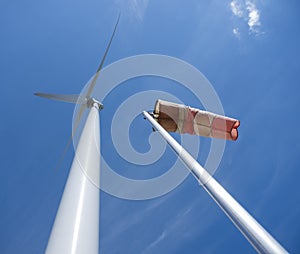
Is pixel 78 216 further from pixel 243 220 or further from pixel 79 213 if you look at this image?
pixel 243 220

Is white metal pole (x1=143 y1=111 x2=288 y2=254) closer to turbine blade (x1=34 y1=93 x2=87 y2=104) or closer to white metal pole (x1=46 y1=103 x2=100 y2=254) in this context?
white metal pole (x1=46 y1=103 x2=100 y2=254)

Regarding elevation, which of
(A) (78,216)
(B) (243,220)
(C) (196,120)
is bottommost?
(B) (243,220)

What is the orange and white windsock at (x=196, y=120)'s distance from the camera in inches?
383

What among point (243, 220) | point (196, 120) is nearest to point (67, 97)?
point (196, 120)

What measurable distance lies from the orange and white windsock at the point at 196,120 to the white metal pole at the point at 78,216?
A: 495 centimetres

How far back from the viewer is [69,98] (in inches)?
534

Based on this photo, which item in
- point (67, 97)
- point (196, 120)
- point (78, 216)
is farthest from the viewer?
point (67, 97)

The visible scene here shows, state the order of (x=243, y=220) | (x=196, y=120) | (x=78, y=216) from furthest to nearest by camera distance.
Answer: (x=196, y=120) < (x=78, y=216) < (x=243, y=220)

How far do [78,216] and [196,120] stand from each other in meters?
7.00

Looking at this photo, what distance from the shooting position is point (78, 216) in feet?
11.7

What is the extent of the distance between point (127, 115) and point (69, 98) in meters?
3.46

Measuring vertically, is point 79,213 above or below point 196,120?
below

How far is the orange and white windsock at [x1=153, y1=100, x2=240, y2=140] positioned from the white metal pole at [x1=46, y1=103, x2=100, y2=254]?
495 cm

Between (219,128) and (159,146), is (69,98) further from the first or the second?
(219,128)
